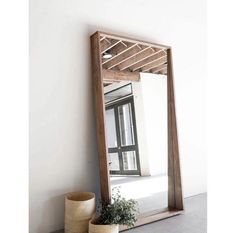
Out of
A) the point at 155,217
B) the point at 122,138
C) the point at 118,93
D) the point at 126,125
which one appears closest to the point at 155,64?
the point at 118,93

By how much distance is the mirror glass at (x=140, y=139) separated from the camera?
6.68 ft

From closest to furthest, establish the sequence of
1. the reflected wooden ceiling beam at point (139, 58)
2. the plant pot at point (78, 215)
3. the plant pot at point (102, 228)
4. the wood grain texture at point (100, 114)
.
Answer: the plant pot at point (102, 228), the plant pot at point (78, 215), the wood grain texture at point (100, 114), the reflected wooden ceiling beam at point (139, 58)

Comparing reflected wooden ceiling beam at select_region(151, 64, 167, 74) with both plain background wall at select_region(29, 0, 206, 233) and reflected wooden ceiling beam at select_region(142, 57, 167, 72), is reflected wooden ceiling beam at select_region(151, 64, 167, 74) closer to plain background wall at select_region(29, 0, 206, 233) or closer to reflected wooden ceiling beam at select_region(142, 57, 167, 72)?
reflected wooden ceiling beam at select_region(142, 57, 167, 72)

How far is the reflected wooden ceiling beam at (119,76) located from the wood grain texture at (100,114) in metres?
0.08

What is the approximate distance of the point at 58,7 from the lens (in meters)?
1.90

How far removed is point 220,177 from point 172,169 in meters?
1.90

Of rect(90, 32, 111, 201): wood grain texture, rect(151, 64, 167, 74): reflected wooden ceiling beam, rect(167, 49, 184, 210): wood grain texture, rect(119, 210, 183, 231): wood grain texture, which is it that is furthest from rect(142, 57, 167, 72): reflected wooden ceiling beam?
rect(119, 210, 183, 231): wood grain texture

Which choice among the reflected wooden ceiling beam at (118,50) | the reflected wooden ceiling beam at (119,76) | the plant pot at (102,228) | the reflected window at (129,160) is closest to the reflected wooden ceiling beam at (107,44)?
the reflected wooden ceiling beam at (118,50)

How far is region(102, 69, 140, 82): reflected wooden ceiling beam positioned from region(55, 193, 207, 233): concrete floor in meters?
1.25

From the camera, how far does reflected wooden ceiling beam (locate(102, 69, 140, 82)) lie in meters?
2.03

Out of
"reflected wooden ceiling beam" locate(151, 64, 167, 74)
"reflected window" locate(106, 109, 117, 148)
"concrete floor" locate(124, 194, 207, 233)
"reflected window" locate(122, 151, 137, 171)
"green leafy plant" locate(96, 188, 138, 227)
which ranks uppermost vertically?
"reflected wooden ceiling beam" locate(151, 64, 167, 74)

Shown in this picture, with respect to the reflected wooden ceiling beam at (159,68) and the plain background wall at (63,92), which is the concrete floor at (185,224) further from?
the reflected wooden ceiling beam at (159,68)
